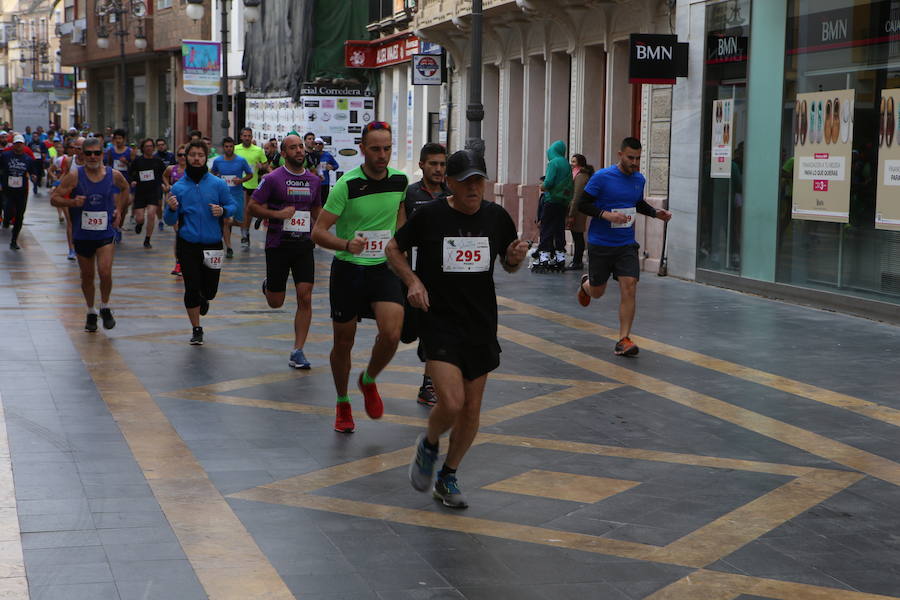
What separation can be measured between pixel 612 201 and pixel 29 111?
6591cm

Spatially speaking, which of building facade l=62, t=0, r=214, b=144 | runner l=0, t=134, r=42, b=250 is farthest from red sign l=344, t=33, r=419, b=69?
building facade l=62, t=0, r=214, b=144

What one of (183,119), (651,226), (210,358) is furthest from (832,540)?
(183,119)

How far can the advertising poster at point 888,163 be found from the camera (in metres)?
13.4

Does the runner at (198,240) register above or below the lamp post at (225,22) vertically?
below

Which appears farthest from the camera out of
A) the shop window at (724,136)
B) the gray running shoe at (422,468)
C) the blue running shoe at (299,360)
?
the shop window at (724,136)

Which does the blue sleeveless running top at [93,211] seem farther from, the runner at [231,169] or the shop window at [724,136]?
the runner at [231,169]

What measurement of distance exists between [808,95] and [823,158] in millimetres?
861

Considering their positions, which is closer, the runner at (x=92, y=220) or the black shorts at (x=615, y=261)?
the black shorts at (x=615, y=261)

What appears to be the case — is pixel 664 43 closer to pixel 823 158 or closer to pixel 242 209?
pixel 823 158

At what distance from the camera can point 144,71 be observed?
6159 centimetres

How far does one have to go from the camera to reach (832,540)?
19.3 feet

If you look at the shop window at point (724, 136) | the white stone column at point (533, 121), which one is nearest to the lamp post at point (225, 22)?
the white stone column at point (533, 121)

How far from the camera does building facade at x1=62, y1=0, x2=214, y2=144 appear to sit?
52.6 metres

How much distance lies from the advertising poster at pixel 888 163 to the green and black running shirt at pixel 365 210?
22.9 feet
